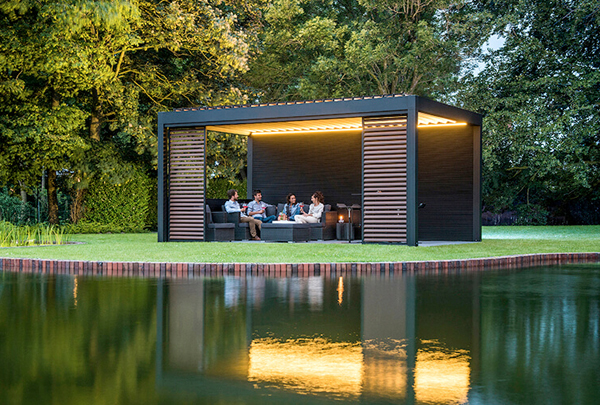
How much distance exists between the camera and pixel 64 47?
73.9ft

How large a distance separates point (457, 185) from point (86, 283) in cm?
1239

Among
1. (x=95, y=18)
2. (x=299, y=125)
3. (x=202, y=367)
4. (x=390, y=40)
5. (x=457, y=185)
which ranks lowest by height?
(x=202, y=367)

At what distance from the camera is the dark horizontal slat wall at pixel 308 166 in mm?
21734

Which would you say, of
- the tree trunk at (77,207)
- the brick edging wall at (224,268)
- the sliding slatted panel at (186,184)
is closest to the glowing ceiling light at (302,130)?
the sliding slatted panel at (186,184)

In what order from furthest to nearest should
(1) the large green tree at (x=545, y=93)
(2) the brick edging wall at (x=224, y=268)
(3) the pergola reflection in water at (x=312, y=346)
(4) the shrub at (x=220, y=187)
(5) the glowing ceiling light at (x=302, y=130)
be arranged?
1. (4) the shrub at (x=220, y=187)
2. (1) the large green tree at (x=545, y=93)
3. (5) the glowing ceiling light at (x=302, y=130)
4. (2) the brick edging wall at (x=224, y=268)
5. (3) the pergola reflection in water at (x=312, y=346)

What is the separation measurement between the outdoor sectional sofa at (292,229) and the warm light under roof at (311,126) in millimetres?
2205

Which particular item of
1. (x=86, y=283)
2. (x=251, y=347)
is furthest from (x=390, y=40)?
(x=251, y=347)

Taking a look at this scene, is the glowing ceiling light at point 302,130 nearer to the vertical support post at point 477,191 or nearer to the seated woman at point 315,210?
the seated woman at point 315,210

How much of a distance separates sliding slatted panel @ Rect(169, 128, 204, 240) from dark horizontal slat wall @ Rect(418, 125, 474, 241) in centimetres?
603

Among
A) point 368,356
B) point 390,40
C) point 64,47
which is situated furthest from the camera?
point 390,40

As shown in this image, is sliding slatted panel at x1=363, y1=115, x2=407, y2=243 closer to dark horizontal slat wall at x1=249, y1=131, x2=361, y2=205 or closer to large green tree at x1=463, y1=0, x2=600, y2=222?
dark horizontal slat wall at x1=249, y1=131, x2=361, y2=205

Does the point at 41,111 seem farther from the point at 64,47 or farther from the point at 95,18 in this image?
the point at 95,18

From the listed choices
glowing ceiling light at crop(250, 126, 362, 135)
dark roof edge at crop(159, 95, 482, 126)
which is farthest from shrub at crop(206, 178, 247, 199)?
dark roof edge at crop(159, 95, 482, 126)

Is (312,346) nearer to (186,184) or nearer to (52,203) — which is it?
(186,184)
